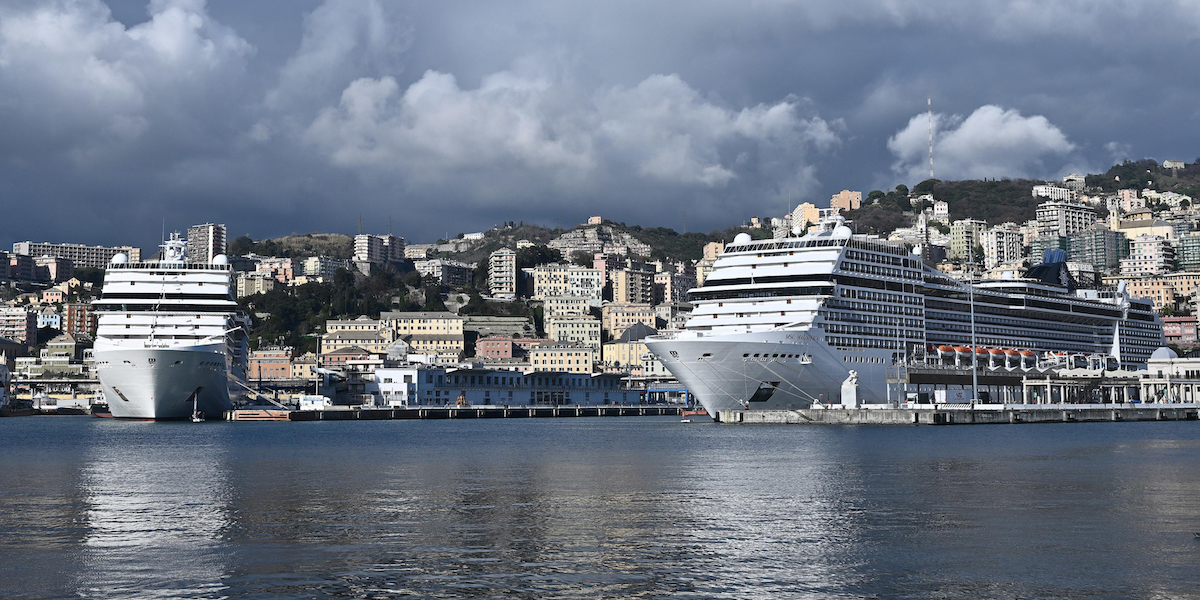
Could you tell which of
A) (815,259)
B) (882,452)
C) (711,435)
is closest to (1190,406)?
(815,259)

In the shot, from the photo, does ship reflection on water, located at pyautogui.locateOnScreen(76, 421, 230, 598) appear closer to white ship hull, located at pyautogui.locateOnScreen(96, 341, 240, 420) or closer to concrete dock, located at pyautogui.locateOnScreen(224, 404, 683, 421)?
white ship hull, located at pyautogui.locateOnScreen(96, 341, 240, 420)

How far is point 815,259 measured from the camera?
262 ft

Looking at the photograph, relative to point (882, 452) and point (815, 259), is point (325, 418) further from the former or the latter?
point (882, 452)

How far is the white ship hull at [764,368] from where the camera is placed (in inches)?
2960

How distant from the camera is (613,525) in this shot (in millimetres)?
27734

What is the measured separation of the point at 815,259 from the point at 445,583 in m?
61.3

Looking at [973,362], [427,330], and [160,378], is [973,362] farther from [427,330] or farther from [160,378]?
Result: [427,330]

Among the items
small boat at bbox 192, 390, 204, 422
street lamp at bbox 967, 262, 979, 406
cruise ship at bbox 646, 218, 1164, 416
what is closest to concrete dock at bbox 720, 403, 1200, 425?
cruise ship at bbox 646, 218, 1164, 416

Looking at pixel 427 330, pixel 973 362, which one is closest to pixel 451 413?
pixel 973 362

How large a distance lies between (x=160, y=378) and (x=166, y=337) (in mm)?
4304

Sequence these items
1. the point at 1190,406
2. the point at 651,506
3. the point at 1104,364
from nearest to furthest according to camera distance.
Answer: the point at 651,506
the point at 1190,406
the point at 1104,364

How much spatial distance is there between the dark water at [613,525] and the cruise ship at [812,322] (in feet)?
79.2

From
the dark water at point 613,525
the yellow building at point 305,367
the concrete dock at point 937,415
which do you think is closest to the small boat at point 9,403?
the yellow building at point 305,367

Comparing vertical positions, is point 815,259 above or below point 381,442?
above
